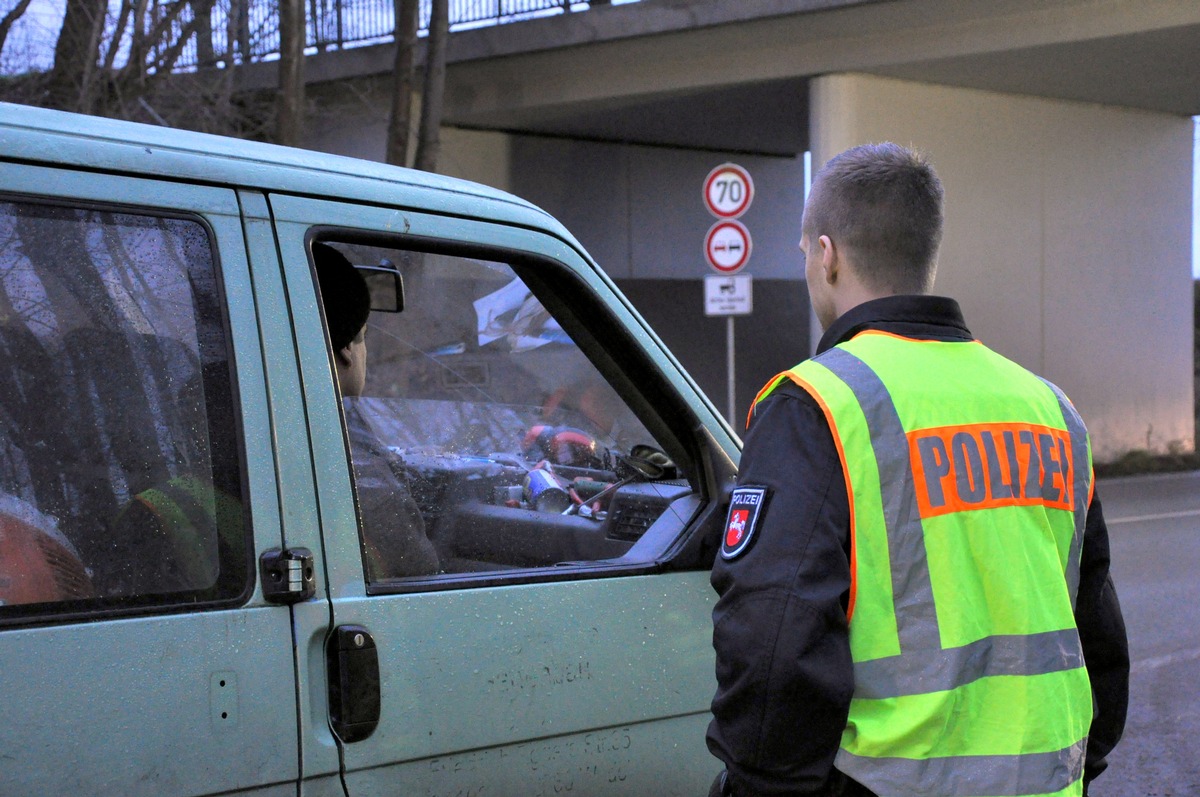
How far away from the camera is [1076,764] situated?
1.67 metres

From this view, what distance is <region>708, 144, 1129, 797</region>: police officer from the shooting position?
4.87ft

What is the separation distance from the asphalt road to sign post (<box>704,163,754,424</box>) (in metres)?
3.61

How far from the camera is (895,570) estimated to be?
5.02ft

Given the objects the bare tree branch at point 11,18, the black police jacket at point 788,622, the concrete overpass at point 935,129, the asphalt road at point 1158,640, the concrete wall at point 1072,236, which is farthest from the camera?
the concrete wall at point 1072,236

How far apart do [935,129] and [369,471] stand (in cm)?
1206

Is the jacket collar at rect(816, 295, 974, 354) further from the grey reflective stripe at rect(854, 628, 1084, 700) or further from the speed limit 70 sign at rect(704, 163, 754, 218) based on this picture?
the speed limit 70 sign at rect(704, 163, 754, 218)

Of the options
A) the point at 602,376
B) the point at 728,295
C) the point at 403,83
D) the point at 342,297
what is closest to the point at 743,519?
the point at 602,376

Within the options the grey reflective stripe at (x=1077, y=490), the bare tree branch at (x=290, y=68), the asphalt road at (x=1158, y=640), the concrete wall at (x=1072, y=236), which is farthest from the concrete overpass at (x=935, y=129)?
the grey reflective stripe at (x=1077, y=490)

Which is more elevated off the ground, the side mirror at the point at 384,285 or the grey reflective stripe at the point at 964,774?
the side mirror at the point at 384,285

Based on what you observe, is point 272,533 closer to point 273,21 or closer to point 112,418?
point 112,418

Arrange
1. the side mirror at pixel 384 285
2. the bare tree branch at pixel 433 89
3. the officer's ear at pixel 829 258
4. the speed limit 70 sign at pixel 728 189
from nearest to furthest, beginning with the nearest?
the officer's ear at pixel 829 258
the side mirror at pixel 384 285
the speed limit 70 sign at pixel 728 189
the bare tree branch at pixel 433 89

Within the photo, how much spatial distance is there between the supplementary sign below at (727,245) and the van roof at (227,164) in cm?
824

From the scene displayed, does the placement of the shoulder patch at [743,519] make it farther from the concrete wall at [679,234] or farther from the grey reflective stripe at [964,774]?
the concrete wall at [679,234]

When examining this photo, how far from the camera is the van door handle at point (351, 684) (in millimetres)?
1743
